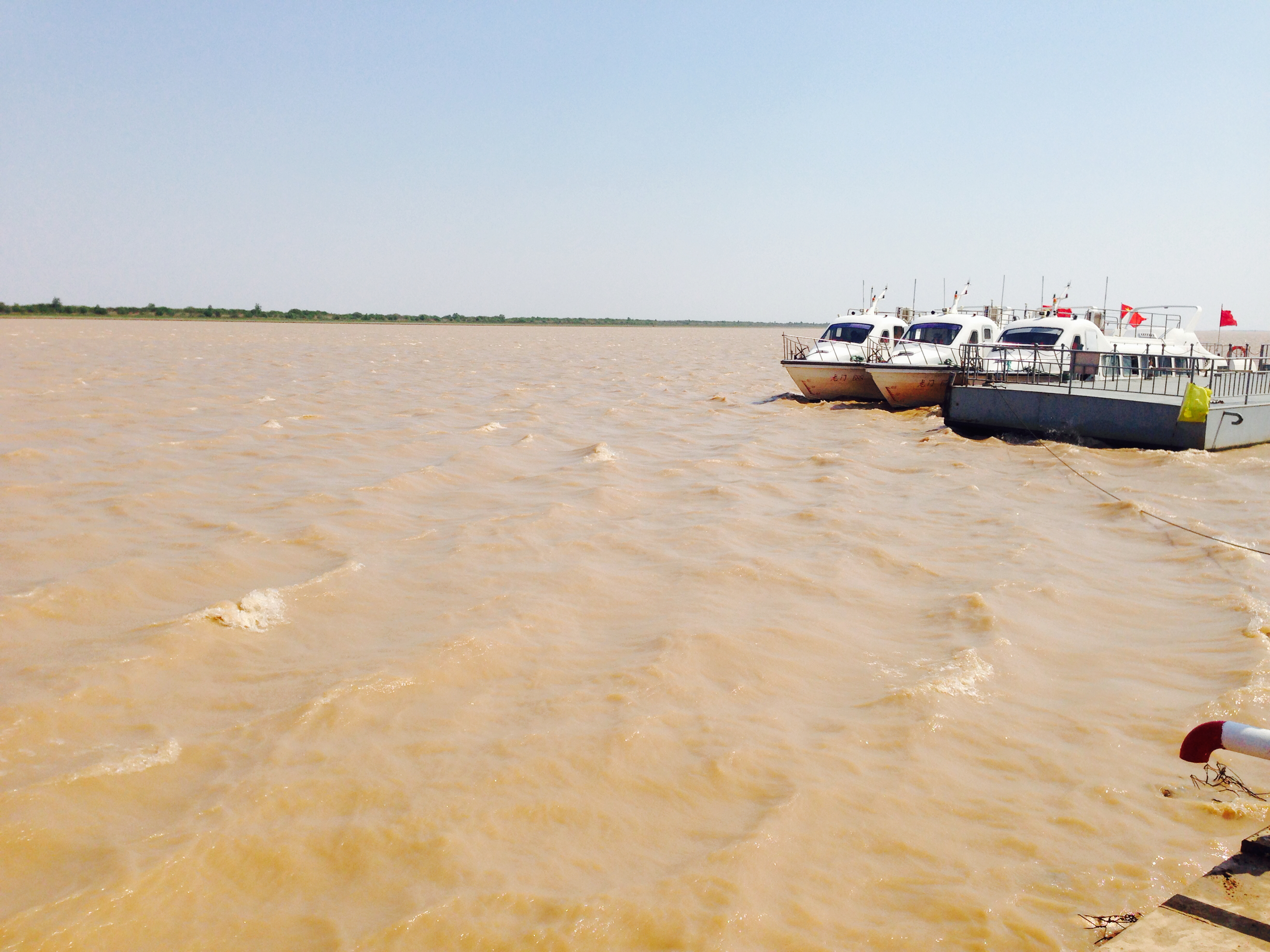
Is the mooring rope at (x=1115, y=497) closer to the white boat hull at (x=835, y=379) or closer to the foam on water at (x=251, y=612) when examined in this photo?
the white boat hull at (x=835, y=379)

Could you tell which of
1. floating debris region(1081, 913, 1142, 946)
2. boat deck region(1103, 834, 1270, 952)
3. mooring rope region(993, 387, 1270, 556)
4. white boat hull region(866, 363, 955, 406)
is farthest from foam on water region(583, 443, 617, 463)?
boat deck region(1103, 834, 1270, 952)

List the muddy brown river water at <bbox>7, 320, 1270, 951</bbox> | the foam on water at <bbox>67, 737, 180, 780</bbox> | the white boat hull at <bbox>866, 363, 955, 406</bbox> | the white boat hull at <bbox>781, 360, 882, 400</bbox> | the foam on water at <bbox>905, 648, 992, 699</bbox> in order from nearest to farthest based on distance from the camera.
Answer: the muddy brown river water at <bbox>7, 320, 1270, 951</bbox>
the foam on water at <bbox>67, 737, 180, 780</bbox>
the foam on water at <bbox>905, 648, 992, 699</bbox>
the white boat hull at <bbox>866, 363, 955, 406</bbox>
the white boat hull at <bbox>781, 360, 882, 400</bbox>

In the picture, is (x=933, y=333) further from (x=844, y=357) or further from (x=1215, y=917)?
(x=1215, y=917)

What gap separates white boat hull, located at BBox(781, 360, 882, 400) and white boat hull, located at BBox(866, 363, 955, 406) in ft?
4.35

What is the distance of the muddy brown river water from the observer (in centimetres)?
397

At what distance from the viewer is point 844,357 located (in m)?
25.6

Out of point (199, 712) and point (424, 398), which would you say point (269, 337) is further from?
point (199, 712)

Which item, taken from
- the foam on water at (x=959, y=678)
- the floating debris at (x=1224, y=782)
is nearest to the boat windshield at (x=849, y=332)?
the foam on water at (x=959, y=678)

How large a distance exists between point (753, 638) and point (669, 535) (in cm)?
323

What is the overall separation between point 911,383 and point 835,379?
2695 mm

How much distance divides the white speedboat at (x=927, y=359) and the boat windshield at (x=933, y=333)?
0.4 inches

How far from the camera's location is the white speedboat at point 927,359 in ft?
75.5

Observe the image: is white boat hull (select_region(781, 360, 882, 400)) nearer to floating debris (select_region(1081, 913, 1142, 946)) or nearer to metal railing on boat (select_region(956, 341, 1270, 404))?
metal railing on boat (select_region(956, 341, 1270, 404))

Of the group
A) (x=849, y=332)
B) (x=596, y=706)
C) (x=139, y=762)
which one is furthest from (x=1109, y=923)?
(x=849, y=332)
